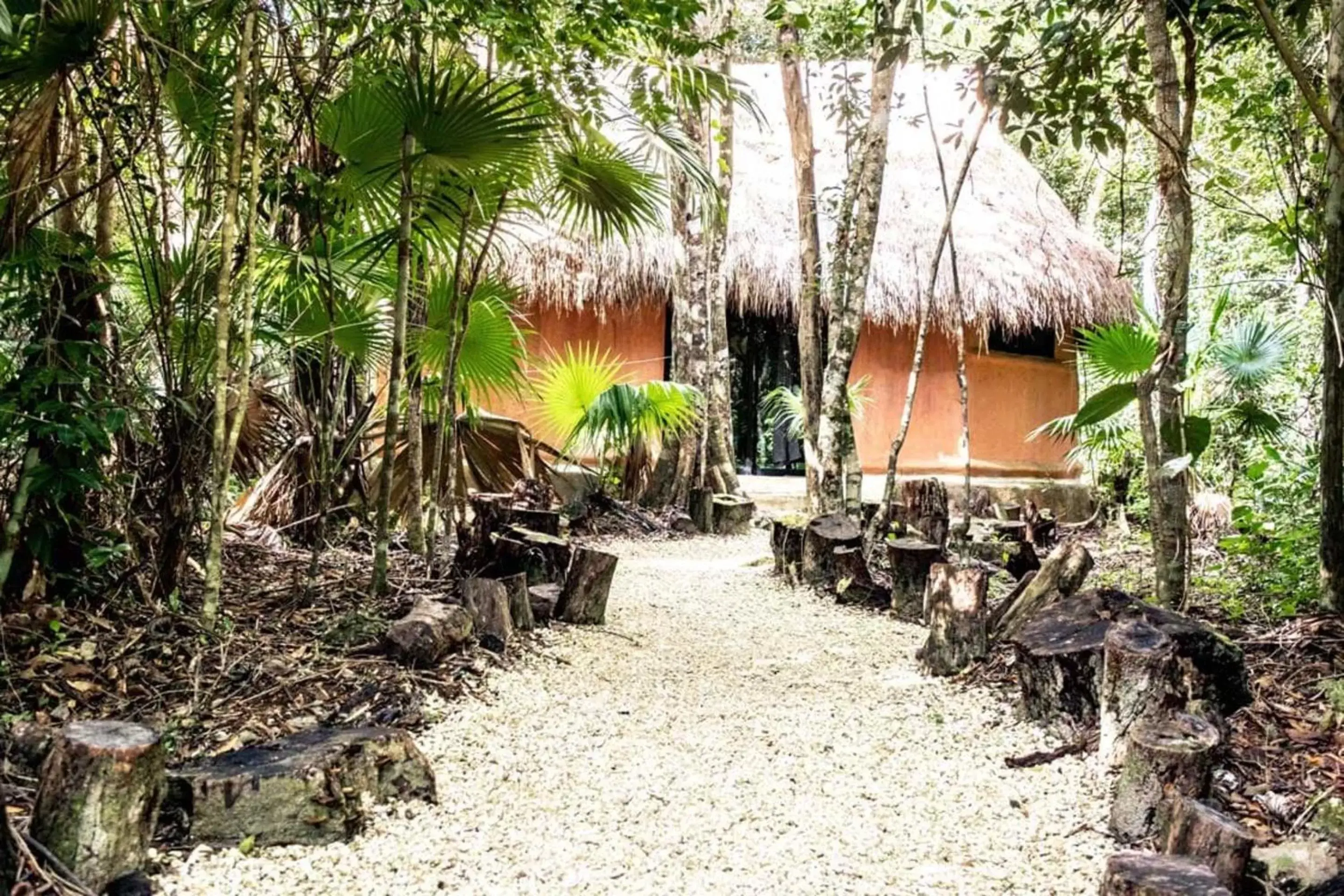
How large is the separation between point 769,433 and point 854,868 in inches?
358

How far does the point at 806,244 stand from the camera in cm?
814

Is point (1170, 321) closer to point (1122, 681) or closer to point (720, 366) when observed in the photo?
point (1122, 681)

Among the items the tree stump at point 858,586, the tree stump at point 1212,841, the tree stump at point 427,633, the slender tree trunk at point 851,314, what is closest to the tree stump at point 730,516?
the slender tree trunk at point 851,314

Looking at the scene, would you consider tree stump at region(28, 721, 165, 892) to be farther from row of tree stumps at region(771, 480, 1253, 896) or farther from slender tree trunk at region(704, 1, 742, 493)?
slender tree trunk at region(704, 1, 742, 493)

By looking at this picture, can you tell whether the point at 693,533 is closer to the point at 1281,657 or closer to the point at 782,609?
the point at 782,609

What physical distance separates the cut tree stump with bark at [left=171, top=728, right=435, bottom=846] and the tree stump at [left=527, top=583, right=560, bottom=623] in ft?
5.50

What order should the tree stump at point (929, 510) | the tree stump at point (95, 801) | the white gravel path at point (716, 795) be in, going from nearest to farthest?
the tree stump at point (95, 801)
the white gravel path at point (716, 795)
the tree stump at point (929, 510)

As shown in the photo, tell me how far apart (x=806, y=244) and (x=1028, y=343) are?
449 centimetres

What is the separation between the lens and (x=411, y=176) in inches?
139

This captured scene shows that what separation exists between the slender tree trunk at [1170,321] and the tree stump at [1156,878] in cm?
195

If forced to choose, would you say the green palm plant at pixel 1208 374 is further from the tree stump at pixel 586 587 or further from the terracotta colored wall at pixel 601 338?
the terracotta colored wall at pixel 601 338

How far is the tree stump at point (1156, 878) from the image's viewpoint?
1.68 m

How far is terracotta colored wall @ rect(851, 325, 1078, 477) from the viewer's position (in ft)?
34.5

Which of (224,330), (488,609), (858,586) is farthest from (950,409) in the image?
(224,330)
